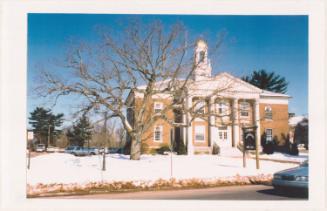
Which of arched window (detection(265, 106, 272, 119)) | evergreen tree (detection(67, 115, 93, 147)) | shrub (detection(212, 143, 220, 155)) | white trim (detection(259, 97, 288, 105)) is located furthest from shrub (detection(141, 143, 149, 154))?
white trim (detection(259, 97, 288, 105))

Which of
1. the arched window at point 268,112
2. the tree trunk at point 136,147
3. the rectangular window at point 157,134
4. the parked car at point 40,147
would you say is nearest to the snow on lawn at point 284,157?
the arched window at point 268,112

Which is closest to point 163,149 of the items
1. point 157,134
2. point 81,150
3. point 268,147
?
point 157,134

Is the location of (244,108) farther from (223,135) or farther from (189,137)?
(189,137)

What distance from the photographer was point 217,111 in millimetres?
8906

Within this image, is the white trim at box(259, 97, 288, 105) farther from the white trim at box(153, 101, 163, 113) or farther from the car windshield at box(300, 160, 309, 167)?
the white trim at box(153, 101, 163, 113)

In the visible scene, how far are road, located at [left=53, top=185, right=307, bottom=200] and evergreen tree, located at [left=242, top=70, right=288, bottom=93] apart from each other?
2022 millimetres

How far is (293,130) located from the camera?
26.3 feet

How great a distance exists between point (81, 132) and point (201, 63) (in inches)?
117

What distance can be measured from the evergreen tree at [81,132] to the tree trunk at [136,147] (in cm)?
88

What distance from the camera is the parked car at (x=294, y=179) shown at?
7.04m

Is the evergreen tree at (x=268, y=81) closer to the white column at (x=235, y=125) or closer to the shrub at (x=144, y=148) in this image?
the white column at (x=235, y=125)

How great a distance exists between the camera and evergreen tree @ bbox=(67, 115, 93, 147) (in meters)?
7.63
